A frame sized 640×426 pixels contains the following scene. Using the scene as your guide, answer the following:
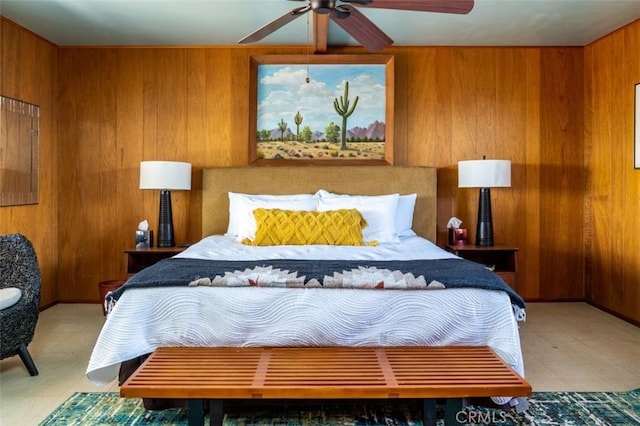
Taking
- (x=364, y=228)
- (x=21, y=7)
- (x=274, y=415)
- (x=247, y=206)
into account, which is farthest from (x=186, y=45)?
(x=274, y=415)

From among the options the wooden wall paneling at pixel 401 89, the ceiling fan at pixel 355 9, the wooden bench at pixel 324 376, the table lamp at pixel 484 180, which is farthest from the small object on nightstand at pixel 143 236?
the table lamp at pixel 484 180

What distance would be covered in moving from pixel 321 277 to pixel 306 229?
4.11 ft

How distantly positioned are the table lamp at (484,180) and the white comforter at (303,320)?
2.00 metres

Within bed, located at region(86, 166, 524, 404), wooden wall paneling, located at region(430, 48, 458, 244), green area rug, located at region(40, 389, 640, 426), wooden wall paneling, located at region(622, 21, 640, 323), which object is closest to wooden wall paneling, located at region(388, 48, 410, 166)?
wooden wall paneling, located at region(430, 48, 458, 244)

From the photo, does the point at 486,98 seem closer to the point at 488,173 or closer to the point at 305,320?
the point at 488,173

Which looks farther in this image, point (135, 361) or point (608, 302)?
point (608, 302)

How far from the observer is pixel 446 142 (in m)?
4.59

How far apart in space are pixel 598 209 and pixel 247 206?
3379mm

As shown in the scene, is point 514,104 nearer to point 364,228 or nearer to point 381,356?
point 364,228

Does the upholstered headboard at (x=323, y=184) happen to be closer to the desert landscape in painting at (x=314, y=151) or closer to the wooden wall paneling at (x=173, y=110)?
the desert landscape in painting at (x=314, y=151)

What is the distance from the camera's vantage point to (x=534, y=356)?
10.4 feet

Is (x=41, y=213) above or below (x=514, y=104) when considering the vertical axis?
below

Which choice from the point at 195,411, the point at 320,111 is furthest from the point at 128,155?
the point at 195,411

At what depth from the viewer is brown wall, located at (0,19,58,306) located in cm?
382
